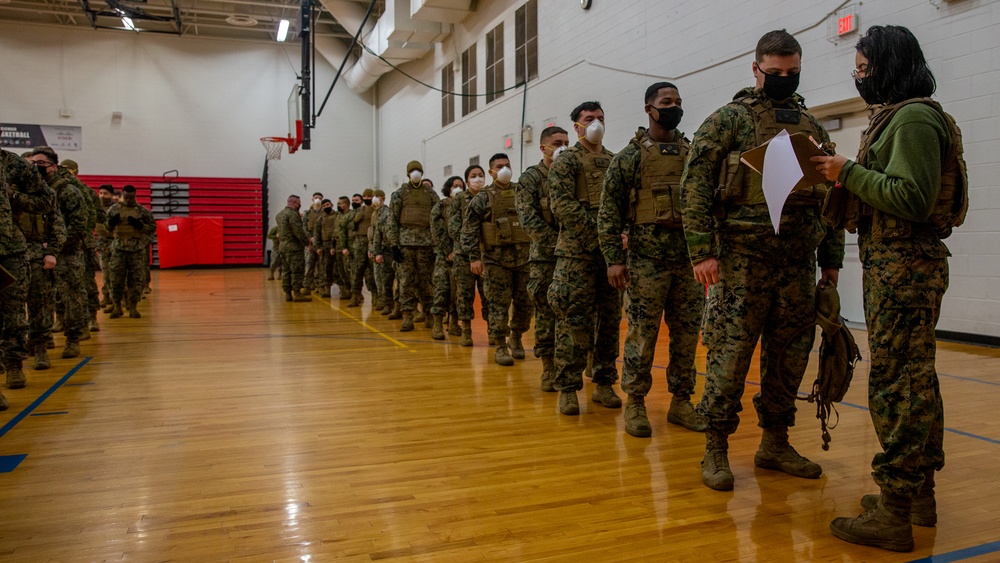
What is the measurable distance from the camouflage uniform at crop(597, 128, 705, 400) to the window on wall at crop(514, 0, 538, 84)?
8.96 meters

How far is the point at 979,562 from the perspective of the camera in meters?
2.13

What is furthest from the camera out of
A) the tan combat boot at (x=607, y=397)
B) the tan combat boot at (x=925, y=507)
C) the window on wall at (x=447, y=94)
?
the window on wall at (x=447, y=94)

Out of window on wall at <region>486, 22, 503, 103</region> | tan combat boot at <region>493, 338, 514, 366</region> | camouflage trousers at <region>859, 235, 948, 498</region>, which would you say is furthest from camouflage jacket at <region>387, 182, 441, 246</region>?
window on wall at <region>486, 22, 503, 103</region>

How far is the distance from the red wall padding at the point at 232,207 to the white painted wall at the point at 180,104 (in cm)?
38

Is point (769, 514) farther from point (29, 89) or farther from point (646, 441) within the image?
point (29, 89)

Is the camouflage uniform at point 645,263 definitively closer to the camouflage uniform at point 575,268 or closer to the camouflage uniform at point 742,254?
the camouflage uniform at point 575,268

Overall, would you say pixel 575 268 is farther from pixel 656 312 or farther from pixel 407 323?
pixel 407 323

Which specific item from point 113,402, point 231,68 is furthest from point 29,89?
point 113,402

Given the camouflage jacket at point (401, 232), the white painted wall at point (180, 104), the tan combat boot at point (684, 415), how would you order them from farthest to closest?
the white painted wall at point (180, 104) < the camouflage jacket at point (401, 232) < the tan combat boot at point (684, 415)

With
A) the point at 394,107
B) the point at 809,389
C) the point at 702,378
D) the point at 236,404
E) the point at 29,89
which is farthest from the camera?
the point at 394,107

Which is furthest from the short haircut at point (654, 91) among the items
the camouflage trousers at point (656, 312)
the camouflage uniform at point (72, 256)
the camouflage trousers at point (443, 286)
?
the camouflage uniform at point (72, 256)

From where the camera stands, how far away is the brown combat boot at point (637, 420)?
3.54 m

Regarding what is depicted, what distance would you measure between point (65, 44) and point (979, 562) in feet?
74.2

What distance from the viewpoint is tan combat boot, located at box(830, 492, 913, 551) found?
223cm
